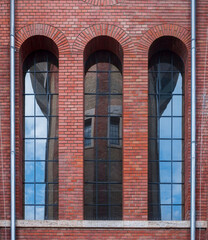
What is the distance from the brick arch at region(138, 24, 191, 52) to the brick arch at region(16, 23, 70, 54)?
67.4 inches

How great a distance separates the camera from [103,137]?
9.84 metres

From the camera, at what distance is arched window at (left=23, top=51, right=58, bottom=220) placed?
31.9ft

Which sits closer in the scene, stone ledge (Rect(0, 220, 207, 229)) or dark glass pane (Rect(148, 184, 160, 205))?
stone ledge (Rect(0, 220, 207, 229))

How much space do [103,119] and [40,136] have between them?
1520 mm

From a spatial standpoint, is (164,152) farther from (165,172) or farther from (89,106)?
(89,106)

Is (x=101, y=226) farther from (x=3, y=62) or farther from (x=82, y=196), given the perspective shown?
(x=3, y=62)

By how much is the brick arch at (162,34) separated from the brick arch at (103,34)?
0.26 m

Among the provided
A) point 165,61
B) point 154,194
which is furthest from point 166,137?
point 165,61

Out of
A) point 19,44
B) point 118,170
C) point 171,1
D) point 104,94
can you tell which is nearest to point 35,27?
point 19,44

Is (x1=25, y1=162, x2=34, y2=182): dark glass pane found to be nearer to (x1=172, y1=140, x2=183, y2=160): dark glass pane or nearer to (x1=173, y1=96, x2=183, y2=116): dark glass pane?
(x1=172, y1=140, x2=183, y2=160): dark glass pane

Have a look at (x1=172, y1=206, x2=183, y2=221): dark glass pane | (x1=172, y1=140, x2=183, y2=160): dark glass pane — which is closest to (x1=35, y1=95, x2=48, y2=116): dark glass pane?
(x1=172, y1=140, x2=183, y2=160): dark glass pane

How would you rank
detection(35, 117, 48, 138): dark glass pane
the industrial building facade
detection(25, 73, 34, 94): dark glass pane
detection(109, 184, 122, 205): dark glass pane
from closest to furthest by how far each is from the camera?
the industrial building facade
detection(109, 184, 122, 205): dark glass pane
detection(35, 117, 48, 138): dark glass pane
detection(25, 73, 34, 94): dark glass pane

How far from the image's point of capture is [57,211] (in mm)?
9641

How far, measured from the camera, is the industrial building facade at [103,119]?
918 centimetres
